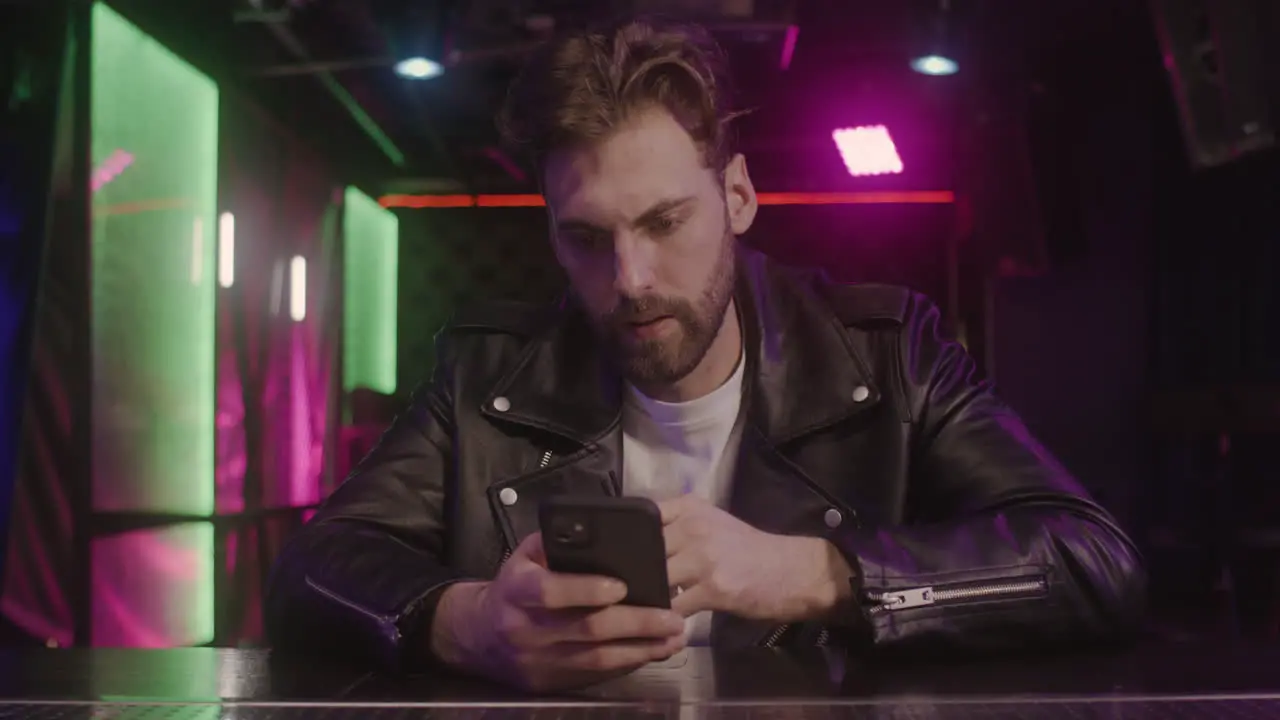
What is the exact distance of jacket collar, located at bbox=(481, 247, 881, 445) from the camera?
1691mm

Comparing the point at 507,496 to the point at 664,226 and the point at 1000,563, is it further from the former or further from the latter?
the point at 1000,563

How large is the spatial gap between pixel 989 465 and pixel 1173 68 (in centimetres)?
202

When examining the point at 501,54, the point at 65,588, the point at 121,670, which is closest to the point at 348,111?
the point at 501,54

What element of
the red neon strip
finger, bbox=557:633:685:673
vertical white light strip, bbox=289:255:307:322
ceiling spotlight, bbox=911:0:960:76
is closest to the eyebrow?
finger, bbox=557:633:685:673

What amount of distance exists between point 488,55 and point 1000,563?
3907 millimetres

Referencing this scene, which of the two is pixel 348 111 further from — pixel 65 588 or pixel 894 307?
pixel 894 307

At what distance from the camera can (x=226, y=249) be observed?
5.29m

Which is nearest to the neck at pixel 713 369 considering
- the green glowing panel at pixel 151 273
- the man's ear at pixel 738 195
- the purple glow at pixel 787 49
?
the man's ear at pixel 738 195

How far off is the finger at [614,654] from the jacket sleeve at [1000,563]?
326 mm

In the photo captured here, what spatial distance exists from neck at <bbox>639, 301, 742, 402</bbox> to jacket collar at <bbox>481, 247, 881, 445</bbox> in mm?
23

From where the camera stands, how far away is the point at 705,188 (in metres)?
1.64

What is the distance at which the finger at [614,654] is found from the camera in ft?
3.39

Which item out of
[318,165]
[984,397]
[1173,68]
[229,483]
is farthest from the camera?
[318,165]

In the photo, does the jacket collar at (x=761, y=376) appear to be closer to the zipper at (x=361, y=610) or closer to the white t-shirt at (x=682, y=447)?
the white t-shirt at (x=682, y=447)
